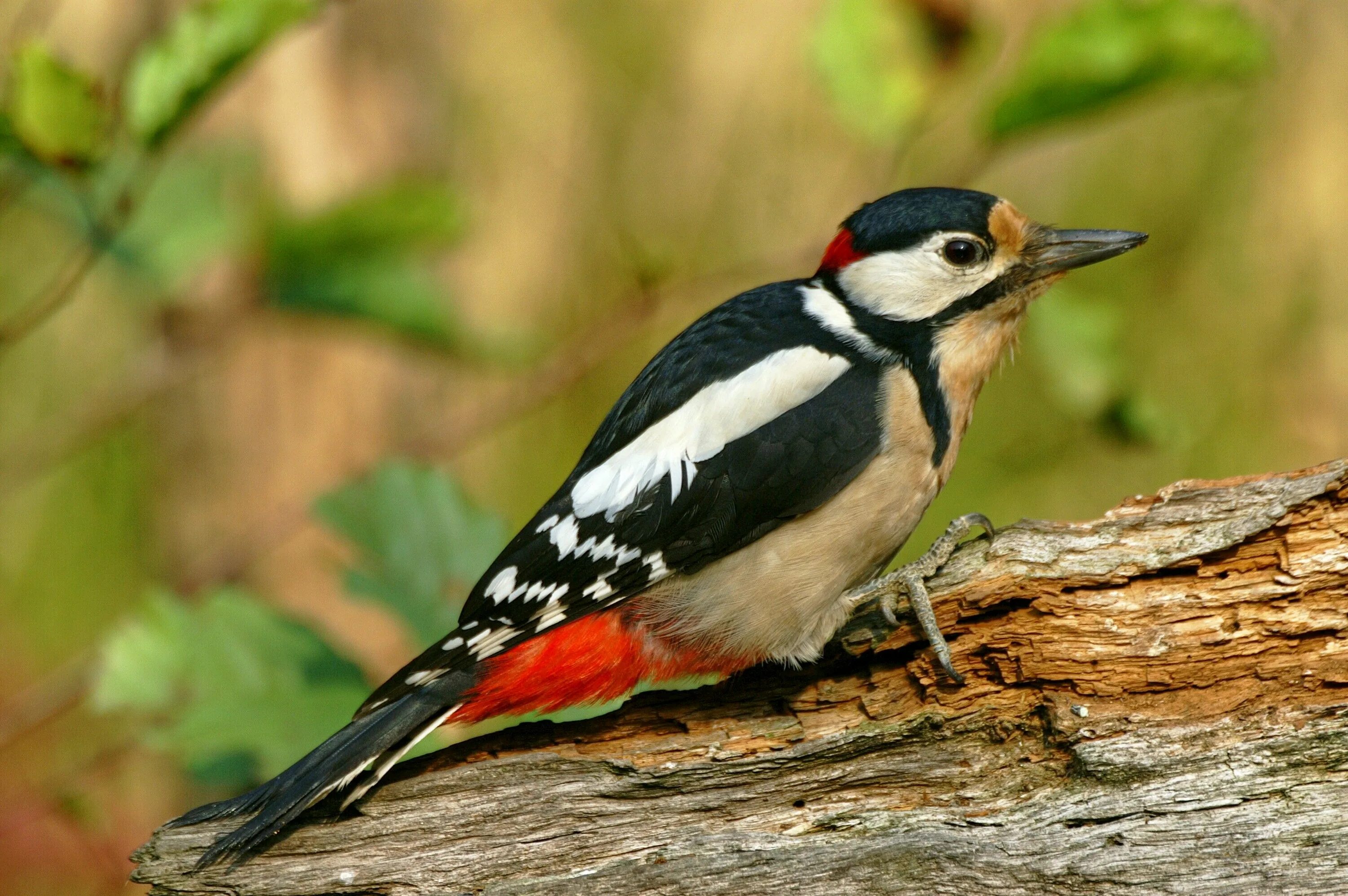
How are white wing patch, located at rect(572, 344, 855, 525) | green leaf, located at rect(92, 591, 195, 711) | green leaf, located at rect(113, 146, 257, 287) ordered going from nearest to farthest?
white wing patch, located at rect(572, 344, 855, 525) → green leaf, located at rect(92, 591, 195, 711) → green leaf, located at rect(113, 146, 257, 287)

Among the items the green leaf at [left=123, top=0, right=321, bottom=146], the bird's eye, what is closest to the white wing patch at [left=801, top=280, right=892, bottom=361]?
the bird's eye

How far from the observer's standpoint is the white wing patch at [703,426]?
8.80 ft

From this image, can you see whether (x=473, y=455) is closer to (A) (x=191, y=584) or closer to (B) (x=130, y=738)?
(A) (x=191, y=584)

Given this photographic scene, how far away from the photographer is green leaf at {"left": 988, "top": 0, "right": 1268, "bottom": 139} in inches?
111

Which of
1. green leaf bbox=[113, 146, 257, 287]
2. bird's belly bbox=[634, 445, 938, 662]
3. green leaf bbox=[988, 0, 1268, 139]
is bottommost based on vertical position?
bird's belly bbox=[634, 445, 938, 662]

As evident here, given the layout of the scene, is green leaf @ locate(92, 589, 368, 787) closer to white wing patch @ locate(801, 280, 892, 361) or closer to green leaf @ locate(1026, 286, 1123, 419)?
white wing patch @ locate(801, 280, 892, 361)

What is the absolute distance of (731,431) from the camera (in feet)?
8.82

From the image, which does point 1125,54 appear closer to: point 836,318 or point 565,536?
point 836,318

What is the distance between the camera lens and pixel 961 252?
9.41 feet

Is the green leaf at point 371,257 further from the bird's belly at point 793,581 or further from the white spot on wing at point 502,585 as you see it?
the bird's belly at point 793,581

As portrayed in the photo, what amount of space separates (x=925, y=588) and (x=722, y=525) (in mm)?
434

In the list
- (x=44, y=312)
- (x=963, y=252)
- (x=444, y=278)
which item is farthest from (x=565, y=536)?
(x=444, y=278)

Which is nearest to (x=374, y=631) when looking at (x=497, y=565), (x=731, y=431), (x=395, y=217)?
(x=395, y=217)

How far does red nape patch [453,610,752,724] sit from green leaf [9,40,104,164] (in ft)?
4.13
